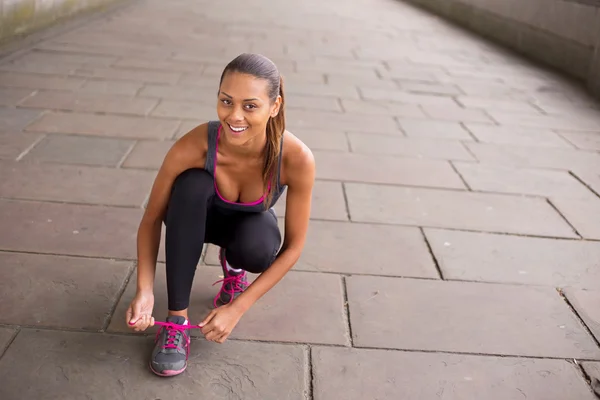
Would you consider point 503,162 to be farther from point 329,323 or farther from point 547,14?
point 547,14

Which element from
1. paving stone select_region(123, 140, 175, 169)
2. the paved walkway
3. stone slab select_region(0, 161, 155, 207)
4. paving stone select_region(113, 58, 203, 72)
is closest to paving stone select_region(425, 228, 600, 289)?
the paved walkway

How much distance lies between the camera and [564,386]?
189 cm

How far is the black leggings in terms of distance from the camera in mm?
1766

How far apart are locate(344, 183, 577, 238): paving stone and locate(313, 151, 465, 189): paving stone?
107mm

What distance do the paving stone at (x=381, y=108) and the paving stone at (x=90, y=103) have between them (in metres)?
1.46

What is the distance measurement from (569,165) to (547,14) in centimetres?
391

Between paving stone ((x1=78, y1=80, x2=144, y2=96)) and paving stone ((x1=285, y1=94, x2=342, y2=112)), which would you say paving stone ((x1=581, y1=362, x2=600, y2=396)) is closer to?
paving stone ((x1=285, y1=94, x2=342, y2=112))

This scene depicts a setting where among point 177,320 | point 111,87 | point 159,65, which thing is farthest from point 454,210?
point 159,65

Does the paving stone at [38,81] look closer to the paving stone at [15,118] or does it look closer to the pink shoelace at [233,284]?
the paving stone at [15,118]

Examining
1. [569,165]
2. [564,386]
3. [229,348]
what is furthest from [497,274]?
[569,165]

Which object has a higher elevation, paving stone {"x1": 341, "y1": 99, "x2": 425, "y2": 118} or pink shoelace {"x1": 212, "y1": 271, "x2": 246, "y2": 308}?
pink shoelace {"x1": 212, "y1": 271, "x2": 246, "y2": 308}

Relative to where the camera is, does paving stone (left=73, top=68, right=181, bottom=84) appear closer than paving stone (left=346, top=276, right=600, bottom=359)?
No

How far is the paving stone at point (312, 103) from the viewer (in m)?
4.69

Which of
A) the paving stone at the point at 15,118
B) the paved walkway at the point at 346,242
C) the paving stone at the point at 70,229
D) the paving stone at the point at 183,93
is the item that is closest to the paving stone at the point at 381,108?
the paved walkway at the point at 346,242
